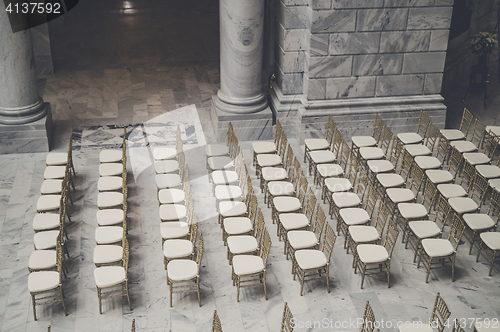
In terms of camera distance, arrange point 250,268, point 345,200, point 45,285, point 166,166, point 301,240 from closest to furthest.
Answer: point 45,285
point 250,268
point 301,240
point 345,200
point 166,166

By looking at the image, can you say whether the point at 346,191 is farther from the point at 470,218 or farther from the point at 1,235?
the point at 1,235

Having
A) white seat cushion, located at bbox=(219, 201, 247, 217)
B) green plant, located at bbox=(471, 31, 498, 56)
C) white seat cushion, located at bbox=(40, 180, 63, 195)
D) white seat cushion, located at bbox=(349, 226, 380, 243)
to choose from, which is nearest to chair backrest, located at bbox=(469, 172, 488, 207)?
white seat cushion, located at bbox=(349, 226, 380, 243)

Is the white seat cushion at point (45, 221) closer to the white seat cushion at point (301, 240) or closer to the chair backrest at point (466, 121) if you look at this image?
the white seat cushion at point (301, 240)

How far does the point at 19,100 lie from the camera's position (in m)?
11.7

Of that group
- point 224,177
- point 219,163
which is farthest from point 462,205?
point 219,163

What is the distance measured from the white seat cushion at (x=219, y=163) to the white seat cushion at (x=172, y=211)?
55.9 inches

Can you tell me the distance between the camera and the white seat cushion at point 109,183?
1004 centimetres

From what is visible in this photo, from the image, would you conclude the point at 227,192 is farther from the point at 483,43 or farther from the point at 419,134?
the point at 483,43

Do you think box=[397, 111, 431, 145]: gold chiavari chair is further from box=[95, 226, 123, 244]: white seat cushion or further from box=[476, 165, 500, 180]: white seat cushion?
box=[95, 226, 123, 244]: white seat cushion

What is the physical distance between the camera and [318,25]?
1157cm

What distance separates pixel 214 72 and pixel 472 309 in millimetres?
10459

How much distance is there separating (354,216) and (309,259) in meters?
1.40

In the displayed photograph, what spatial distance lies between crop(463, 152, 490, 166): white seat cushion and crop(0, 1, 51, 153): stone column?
8.84 meters

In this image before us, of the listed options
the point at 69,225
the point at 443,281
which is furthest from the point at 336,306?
the point at 69,225
